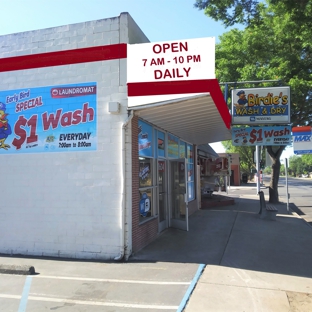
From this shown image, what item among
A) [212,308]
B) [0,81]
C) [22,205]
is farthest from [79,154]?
[212,308]

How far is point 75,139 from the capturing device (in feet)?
24.8

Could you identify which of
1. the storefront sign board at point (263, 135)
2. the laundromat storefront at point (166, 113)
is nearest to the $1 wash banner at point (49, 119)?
the laundromat storefront at point (166, 113)

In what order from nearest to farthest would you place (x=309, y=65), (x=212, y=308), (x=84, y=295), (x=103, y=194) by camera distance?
(x=212, y=308)
(x=84, y=295)
(x=103, y=194)
(x=309, y=65)

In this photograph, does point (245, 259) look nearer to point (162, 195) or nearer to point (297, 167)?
point (162, 195)

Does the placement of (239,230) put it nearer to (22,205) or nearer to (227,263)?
(227,263)

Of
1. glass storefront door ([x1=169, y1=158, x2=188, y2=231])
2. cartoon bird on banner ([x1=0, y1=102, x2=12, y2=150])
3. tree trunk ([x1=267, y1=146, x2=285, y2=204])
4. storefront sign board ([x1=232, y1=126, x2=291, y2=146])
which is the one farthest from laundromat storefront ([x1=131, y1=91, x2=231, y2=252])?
tree trunk ([x1=267, y1=146, x2=285, y2=204])

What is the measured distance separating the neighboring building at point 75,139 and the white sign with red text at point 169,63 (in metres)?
0.14

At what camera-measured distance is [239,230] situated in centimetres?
1030

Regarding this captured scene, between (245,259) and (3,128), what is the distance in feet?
22.4

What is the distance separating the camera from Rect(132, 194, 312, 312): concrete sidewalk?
4.87 m

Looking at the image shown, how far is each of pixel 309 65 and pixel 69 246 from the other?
14955mm

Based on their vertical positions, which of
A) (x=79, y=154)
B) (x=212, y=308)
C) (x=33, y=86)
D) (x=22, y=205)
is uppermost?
(x=33, y=86)

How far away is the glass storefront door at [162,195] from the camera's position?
9.98 metres

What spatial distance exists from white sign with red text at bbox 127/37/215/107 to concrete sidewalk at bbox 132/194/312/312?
12.1 ft
